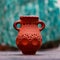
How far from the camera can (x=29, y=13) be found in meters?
5.22

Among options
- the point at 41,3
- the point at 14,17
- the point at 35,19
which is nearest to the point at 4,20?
the point at 14,17

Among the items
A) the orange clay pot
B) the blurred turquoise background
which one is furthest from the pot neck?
the blurred turquoise background

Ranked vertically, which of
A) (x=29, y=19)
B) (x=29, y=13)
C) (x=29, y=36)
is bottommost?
(x=29, y=13)

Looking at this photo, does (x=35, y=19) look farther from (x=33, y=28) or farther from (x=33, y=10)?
(x=33, y=10)

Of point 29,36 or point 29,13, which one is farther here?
point 29,13

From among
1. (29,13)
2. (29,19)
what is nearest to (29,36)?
(29,19)

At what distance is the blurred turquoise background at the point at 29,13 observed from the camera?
520 cm

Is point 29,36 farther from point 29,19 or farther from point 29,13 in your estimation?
point 29,13

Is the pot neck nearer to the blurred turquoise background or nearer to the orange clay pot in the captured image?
the orange clay pot

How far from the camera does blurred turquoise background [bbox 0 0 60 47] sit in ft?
17.1

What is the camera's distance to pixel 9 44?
17.0 ft

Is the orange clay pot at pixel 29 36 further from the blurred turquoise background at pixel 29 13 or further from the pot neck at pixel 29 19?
the blurred turquoise background at pixel 29 13

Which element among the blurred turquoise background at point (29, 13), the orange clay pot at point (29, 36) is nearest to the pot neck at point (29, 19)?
the orange clay pot at point (29, 36)

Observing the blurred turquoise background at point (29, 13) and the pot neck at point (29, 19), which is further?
the blurred turquoise background at point (29, 13)
